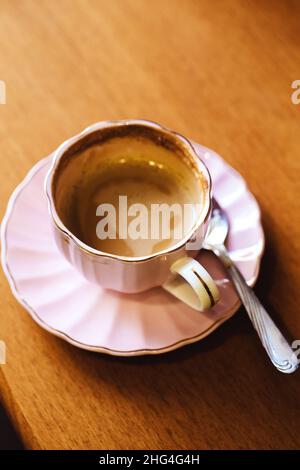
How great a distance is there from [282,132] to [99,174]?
29 centimetres

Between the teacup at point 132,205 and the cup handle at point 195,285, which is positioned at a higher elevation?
the teacup at point 132,205

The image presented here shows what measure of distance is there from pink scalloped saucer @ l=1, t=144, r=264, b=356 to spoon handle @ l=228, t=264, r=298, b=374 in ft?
0.04

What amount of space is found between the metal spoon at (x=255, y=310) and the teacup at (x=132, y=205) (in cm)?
4

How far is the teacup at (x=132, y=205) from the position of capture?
0.61m

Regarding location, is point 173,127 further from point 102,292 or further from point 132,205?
point 102,292

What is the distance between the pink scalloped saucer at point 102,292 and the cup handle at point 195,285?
0.07 feet

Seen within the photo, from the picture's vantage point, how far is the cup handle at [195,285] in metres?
0.61

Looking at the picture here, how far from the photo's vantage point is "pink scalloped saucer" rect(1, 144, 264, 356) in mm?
639

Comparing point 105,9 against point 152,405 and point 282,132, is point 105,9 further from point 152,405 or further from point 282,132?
point 152,405

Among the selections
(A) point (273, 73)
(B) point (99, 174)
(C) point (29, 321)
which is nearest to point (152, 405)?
(C) point (29, 321)

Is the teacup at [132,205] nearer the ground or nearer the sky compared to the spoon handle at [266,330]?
nearer the sky

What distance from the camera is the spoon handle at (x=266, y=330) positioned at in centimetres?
61

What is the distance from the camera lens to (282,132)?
83cm

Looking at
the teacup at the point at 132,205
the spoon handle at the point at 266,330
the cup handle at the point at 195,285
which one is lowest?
the spoon handle at the point at 266,330
